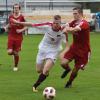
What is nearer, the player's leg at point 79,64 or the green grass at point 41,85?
the green grass at point 41,85

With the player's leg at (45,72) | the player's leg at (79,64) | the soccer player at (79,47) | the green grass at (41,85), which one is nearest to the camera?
the green grass at (41,85)

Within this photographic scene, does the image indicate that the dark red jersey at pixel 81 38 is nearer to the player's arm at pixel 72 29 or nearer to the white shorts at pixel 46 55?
the player's arm at pixel 72 29

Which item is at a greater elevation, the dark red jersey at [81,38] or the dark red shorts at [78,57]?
the dark red jersey at [81,38]

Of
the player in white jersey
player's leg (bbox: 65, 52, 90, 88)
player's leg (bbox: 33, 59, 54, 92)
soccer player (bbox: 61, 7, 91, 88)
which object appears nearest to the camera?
player's leg (bbox: 33, 59, 54, 92)

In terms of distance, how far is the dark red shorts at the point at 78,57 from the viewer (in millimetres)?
12555

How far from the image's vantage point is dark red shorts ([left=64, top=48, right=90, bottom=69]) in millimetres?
12555

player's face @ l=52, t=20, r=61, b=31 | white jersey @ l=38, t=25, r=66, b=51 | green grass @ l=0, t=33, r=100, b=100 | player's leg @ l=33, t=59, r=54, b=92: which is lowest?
green grass @ l=0, t=33, r=100, b=100

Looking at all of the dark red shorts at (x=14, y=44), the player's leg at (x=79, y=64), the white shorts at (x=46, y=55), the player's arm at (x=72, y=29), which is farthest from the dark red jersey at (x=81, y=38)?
the dark red shorts at (x=14, y=44)

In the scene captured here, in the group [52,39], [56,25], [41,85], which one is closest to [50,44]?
[52,39]

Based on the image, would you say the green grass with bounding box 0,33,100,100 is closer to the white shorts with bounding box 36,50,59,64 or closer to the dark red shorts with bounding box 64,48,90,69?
the dark red shorts with bounding box 64,48,90,69

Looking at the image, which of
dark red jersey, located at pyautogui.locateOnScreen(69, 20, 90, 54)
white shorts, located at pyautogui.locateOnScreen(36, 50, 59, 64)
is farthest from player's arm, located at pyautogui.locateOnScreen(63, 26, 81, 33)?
white shorts, located at pyautogui.locateOnScreen(36, 50, 59, 64)

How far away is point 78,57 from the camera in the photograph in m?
12.6

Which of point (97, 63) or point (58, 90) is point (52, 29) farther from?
point (97, 63)

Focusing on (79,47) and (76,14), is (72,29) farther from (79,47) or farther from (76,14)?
(79,47)
